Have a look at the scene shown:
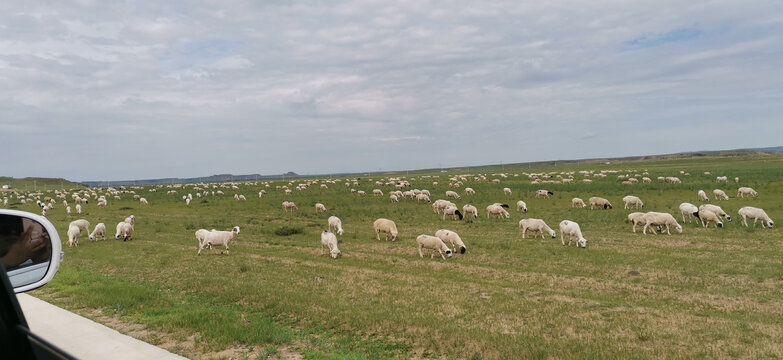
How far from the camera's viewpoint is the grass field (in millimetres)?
8430

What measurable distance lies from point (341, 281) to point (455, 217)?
62.1 feet

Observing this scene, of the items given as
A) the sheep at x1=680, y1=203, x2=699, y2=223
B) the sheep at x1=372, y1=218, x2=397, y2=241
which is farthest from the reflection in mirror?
the sheep at x1=680, y1=203, x2=699, y2=223

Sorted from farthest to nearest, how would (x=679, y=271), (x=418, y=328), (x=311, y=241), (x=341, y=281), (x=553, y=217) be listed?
(x=553, y=217) < (x=311, y=241) < (x=679, y=271) < (x=341, y=281) < (x=418, y=328)

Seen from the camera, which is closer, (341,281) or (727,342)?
(727,342)

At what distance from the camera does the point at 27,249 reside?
321cm

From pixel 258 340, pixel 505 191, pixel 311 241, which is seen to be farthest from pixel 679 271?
pixel 505 191

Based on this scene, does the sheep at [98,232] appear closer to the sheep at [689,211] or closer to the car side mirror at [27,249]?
the car side mirror at [27,249]

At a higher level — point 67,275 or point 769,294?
point 67,275

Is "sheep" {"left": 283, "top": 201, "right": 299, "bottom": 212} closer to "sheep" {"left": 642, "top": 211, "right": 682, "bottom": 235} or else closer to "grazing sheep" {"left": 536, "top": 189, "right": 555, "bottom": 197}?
"grazing sheep" {"left": 536, "top": 189, "right": 555, "bottom": 197}

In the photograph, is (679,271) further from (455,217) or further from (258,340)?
(455,217)

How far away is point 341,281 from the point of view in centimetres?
1392

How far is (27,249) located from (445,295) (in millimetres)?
10446

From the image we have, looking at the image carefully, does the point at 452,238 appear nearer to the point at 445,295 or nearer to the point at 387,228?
the point at 387,228

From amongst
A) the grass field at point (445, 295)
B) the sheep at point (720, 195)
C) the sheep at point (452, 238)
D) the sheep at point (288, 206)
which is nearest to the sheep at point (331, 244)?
the grass field at point (445, 295)
